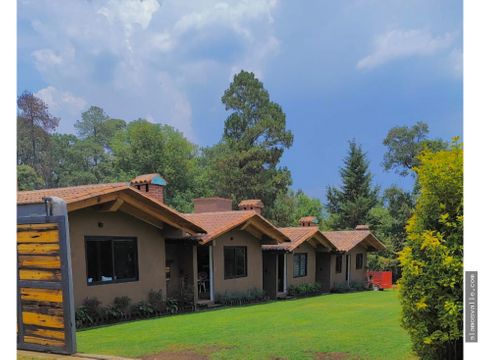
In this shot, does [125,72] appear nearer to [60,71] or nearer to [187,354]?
[60,71]

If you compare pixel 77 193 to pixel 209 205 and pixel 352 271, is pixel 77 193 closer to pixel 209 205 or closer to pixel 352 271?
pixel 209 205

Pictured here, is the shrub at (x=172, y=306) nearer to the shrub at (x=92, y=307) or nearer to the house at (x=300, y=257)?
the shrub at (x=92, y=307)

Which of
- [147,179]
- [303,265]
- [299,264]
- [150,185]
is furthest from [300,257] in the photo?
[147,179]

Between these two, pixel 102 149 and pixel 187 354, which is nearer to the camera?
pixel 187 354

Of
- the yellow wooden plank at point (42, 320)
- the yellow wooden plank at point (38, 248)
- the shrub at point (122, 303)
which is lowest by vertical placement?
the shrub at point (122, 303)

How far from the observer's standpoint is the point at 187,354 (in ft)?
20.0

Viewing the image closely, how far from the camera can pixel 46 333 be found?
5621 mm

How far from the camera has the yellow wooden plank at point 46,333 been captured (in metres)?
5.52

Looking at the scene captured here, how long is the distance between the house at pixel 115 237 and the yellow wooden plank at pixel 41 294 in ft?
12.5

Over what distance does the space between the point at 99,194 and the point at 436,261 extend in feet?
25.1

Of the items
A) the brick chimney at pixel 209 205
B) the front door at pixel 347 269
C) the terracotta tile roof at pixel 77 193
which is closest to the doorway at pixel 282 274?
the brick chimney at pixel 209 205
